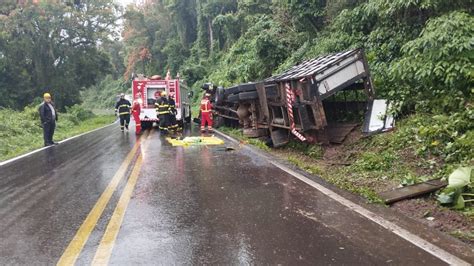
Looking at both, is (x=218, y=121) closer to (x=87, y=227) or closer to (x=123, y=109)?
(x=123, y=109)

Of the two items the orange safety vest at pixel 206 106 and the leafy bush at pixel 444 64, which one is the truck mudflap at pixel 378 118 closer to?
the leafy bush at pixel 444 64

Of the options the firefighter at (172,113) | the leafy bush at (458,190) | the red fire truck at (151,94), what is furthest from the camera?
the red fire truck at (151,94)

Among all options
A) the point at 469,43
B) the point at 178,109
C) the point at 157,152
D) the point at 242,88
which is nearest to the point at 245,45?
the point at 178,109

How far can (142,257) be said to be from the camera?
406cm

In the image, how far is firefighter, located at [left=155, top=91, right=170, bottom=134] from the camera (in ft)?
53.8

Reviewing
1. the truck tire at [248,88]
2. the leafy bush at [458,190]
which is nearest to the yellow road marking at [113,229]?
the leafy bush at [458,190]

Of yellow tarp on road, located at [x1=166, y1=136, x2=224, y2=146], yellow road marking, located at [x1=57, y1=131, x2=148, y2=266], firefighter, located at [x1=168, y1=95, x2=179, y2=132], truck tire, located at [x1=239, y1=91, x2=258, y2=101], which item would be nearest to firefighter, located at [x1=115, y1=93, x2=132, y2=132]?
firefighter, located at [x1=168, y1=95, x2=179, y2=132]

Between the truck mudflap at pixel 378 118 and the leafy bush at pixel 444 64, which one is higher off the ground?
the leafy bush at pixel 444 64

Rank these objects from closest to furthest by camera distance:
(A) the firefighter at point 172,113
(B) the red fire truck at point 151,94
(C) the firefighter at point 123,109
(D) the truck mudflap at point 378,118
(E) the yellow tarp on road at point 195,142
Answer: (D) the truck mudflap at point 378,118
(E) the yellow tarp on road at point 195,142
(A) the firefighter at point 172,113
(C) the firefighter at point 123,109
(B) the red fire truck at point 151,94

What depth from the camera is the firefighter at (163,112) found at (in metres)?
16.4

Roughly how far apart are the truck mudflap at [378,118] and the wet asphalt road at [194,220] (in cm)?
268

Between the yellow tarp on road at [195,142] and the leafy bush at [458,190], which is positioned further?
the yellow tarp on road at [195,142]

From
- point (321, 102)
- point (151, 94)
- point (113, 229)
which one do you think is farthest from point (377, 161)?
point (151, 94)

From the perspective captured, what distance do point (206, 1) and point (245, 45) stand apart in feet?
58.6
